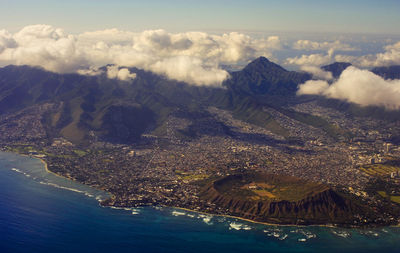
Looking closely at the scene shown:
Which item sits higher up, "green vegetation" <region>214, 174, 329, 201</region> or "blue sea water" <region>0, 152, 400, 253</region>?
"green vegetation" <region>214, 174, 329, 201</region>

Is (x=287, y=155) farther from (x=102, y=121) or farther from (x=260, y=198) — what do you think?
(x=102, y=121)

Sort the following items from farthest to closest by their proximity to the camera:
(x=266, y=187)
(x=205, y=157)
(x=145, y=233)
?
(x=205, y=157), (x=266, y=187), (x=145, y=233)

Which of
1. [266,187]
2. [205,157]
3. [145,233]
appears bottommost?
[205,157]

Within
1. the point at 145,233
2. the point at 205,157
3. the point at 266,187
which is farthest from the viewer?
the point at 205,157

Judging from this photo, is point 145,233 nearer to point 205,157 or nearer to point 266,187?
point 266,187

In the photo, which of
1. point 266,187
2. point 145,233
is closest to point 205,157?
point 266,187

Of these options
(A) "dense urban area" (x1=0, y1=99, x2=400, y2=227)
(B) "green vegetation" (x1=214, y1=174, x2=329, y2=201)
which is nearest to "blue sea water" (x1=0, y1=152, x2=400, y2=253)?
(A) "dense urban area" (x1=0, y1=99, x2=400, y2=227)

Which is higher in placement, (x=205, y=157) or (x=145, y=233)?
(x=145, y=233)

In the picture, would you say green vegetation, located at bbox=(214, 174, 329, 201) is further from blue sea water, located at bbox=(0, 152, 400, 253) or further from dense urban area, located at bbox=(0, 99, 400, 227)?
blue sea water, located at bbox=(0, 152, 400, 253)

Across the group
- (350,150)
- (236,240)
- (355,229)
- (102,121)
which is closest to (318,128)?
(350,150)
